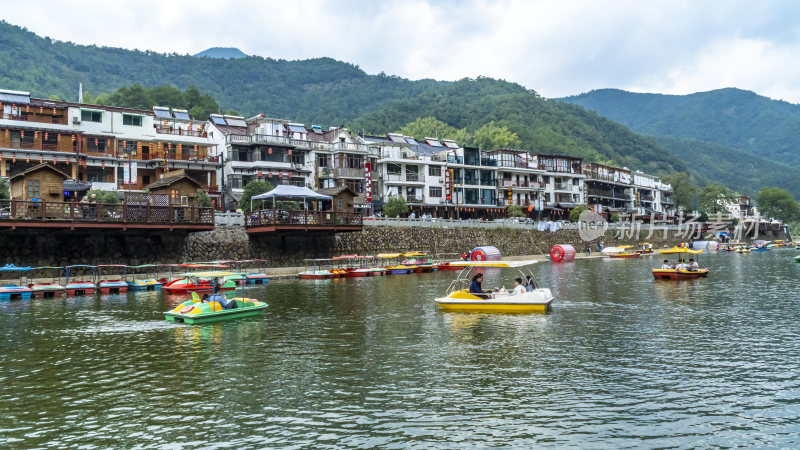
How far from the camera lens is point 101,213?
44.8 metres

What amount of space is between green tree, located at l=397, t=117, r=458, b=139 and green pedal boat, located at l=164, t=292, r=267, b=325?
114 metres

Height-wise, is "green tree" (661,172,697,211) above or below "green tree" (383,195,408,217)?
above

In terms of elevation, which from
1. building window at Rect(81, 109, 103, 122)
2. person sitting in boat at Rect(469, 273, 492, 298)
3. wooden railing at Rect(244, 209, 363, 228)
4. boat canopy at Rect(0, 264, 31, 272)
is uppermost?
building window at Rect(81, 109, 103, 122)

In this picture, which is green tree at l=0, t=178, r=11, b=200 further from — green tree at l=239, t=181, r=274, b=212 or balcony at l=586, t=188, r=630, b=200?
balcony at l=586, t=188, r=630, b=200

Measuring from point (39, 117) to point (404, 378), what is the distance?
60550 millimetres

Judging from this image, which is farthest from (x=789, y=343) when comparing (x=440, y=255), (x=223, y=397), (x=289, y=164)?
(x=289, y=164)

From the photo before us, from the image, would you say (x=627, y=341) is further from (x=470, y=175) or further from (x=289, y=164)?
(x=470, y=175)

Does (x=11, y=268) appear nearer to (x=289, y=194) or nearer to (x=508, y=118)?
(x=289, y=194)

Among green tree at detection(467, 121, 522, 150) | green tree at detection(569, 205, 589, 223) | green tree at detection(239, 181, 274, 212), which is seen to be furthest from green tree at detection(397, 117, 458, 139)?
green tree at detection(239, 181, 274, 212)

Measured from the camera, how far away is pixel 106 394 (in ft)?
55.0

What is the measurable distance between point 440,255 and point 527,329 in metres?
49.4

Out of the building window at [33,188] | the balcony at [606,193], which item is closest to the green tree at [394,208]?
the building window at [33,188]

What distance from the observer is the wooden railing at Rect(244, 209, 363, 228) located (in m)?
55.2

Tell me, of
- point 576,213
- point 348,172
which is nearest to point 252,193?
point 348,172
